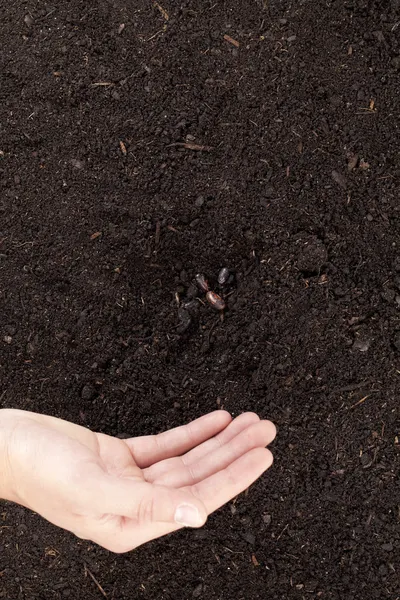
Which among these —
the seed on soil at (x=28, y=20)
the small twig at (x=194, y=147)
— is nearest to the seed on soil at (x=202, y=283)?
the small twig at (x=194, y=147)

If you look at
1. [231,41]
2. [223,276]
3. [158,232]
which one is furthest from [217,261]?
[231,41]

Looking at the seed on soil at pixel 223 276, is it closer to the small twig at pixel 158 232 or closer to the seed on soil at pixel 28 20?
the small twig at pixel 158 232

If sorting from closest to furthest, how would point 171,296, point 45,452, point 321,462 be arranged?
point 45,452
point 321,462
point 171,296

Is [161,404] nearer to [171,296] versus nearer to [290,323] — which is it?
[171,296]

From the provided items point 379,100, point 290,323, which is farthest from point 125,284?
point 379,100

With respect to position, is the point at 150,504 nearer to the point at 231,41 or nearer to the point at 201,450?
the point at 201,450

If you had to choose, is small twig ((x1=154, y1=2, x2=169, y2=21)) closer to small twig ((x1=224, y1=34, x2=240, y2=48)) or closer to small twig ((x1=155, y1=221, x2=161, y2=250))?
small twig ((x1=224, y1=34, x2=240, y2=48))

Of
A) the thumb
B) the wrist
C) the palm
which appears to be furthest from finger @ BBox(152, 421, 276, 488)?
the wrist
